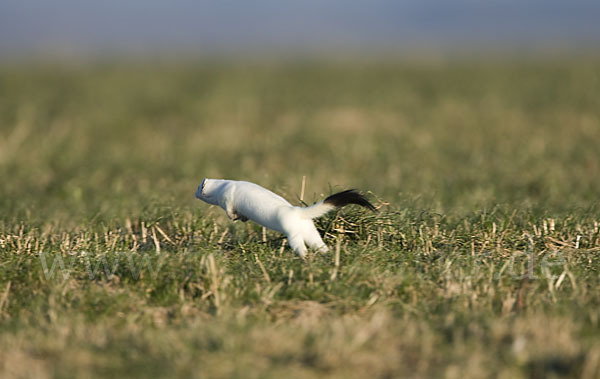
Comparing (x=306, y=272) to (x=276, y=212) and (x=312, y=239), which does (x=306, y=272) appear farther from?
(x=276, y=212)

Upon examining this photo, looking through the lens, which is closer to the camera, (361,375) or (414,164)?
(361,375)

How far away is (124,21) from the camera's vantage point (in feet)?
624

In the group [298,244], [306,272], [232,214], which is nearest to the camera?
[306,272]

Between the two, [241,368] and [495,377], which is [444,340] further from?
[241,368]

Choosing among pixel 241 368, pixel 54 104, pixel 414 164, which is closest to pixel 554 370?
pixel 241 368

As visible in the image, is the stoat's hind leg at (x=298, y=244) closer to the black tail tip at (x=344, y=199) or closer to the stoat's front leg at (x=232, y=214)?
the black tail tip at (x=344, y=199)

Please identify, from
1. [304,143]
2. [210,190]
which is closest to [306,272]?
[210,190]

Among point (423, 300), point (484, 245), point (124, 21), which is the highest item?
point (124, 21)

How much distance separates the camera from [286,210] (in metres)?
4.99

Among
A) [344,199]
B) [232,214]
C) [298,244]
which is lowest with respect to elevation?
[298,244]

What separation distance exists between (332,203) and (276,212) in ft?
1.21

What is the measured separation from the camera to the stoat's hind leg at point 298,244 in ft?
16.2

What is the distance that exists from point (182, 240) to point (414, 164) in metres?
5.50

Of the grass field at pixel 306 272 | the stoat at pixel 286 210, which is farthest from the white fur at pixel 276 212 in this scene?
the grass field at pixel 306 272
